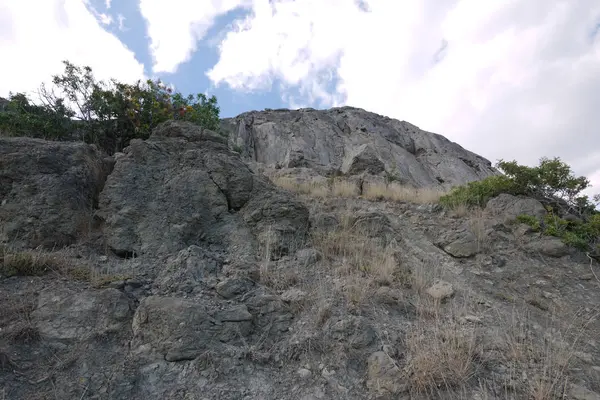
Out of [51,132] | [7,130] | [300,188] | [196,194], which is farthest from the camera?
[300,188]

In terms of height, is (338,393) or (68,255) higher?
(68,255)

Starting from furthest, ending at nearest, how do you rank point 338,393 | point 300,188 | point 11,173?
point 300,188 → point 11,173 → point 338,393

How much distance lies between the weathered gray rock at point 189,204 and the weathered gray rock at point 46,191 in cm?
34

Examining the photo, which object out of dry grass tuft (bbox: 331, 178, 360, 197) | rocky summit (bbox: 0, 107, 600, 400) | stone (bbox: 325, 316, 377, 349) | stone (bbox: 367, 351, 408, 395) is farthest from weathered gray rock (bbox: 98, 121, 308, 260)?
dry grass tuft (bbox: 331, 178, 360, 197)

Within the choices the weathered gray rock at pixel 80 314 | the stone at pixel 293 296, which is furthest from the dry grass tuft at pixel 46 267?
the stone at pixel 293 296

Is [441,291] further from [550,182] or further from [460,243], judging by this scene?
[550,182]

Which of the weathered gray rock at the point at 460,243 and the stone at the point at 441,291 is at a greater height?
the weathered gray rock at the point at 460,243

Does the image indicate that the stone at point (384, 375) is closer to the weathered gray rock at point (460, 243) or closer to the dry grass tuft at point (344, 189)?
the weathered gray rock at point (460, 243)

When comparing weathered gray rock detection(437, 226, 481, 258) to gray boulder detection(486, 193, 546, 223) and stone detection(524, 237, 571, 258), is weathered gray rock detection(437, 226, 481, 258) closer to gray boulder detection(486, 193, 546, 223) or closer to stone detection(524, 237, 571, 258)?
stone detection(524, 237, 571, 258)

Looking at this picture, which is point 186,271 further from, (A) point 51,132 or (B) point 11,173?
(A) point 51,132

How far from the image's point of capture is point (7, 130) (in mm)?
7102

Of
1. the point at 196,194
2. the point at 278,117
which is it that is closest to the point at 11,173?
the point at 196,194

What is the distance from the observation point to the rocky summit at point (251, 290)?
307 cm

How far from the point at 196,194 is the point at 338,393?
12.5ft
